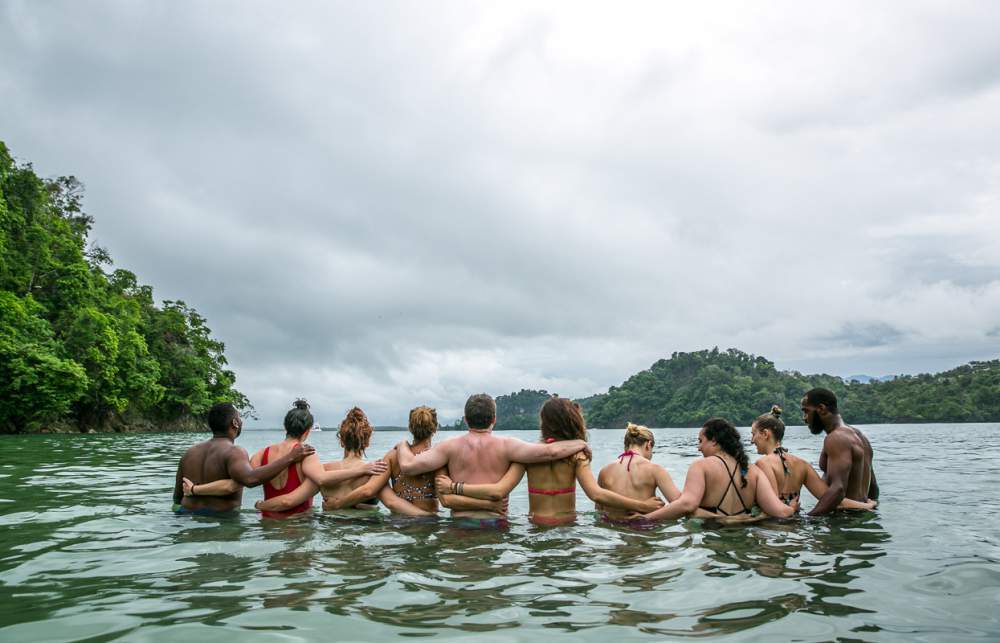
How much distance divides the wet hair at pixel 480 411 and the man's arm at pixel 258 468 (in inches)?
96.3

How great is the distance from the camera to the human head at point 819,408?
32.3 feet

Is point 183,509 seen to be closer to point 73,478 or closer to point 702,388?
point 73,478

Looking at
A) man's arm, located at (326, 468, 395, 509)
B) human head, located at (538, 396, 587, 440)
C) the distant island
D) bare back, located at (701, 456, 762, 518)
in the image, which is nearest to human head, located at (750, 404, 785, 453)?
bare back, located at (701, 456, 762, 518)

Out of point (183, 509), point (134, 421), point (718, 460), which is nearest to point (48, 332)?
point (134, 421)

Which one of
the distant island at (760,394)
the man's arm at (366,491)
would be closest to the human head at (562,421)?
the man's arm at (366,491)

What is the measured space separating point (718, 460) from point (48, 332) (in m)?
50.5

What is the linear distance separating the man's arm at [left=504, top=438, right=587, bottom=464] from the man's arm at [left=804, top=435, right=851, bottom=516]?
384 centimetres

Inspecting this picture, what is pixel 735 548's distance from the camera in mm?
7422

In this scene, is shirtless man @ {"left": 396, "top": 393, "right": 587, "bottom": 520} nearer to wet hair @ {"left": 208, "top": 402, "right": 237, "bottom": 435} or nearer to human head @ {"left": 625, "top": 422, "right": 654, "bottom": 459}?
human head @ {"left": 625, "top": 422, "right": 654, "bottom": 459}

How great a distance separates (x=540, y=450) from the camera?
27.7ft

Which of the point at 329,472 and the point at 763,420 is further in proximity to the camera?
the point at 763,420

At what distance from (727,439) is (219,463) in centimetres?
744

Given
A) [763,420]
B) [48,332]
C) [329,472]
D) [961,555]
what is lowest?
[961,555]

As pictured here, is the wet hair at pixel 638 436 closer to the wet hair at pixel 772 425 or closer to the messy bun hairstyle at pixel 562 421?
the messy bun hairstyle at pixel 562 421
